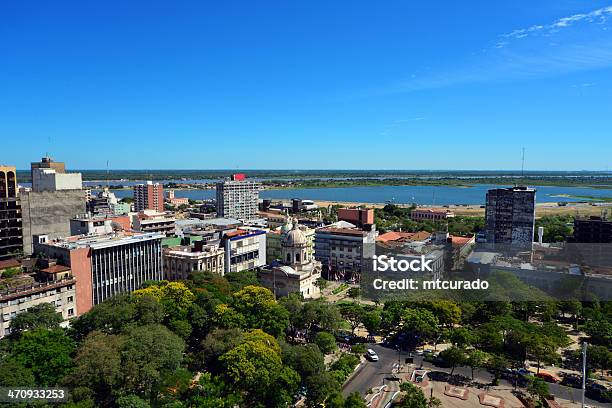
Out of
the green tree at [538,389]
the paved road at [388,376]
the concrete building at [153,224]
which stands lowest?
the paved road at [388,376]

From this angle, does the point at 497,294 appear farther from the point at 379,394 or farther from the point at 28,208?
the point at 28,208

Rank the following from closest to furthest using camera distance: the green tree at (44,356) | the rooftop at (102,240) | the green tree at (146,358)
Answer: the green tree at (146,358)
the green tree at (44,356)
the rooftop at (102,240)

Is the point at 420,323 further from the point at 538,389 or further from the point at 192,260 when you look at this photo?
the point at 192,260

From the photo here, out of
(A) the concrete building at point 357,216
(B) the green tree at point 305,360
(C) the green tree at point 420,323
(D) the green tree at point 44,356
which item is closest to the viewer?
(D) the green tree at point 44,356

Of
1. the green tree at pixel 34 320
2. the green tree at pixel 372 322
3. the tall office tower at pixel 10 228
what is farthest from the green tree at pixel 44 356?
the tall office tower at pixel 10 228

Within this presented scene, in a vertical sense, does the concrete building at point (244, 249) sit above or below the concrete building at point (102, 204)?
below

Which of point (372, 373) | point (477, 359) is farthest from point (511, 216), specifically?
Result: point (372, 373)

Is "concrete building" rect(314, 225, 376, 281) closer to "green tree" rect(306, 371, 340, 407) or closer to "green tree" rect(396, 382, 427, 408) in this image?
"green tree" rect(396, 382, 427, 408)

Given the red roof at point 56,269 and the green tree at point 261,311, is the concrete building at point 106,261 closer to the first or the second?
the red roof at point 56,269
